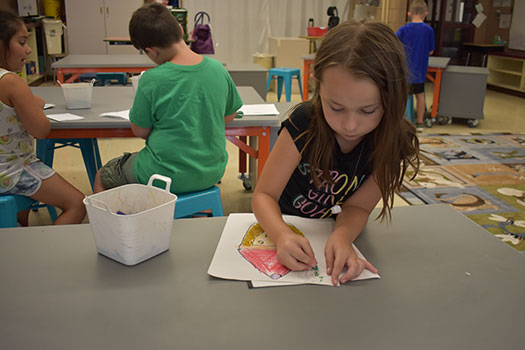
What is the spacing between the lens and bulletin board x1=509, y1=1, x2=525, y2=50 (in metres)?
7.09

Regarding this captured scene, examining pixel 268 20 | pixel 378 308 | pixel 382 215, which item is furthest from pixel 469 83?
pixel 378 308

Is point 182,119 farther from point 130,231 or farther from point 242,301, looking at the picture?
point 242,301

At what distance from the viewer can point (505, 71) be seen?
6938 mm

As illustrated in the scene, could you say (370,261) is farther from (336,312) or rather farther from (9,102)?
(9,102)

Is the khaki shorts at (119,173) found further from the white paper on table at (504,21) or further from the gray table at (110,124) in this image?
the white paper on table at (504,21)

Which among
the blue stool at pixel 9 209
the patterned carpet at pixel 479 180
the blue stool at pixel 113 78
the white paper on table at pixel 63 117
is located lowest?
the patterned carpet at pixel 479 180

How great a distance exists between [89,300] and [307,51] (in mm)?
6529

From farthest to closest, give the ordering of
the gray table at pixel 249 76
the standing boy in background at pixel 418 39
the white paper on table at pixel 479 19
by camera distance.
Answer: the white paper on table at pixel 479 19 < the standing boy in background at pixel 418 39 < the gray table at pixel 249 76

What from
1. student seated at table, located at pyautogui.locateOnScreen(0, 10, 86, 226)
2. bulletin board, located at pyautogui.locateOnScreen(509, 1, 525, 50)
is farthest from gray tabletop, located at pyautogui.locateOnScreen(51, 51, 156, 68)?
bulletin board, located at pyautogui.locateOnScreen(509, 1, 525, 50)

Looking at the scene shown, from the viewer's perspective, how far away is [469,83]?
15.9 feet

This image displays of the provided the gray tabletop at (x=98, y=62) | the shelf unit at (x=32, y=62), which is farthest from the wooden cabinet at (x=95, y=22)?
the gray tabletop at (x=98, y=62)

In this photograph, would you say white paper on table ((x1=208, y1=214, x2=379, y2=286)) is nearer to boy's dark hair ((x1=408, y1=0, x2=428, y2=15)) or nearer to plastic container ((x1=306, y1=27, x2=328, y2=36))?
boy's dark hair ((x1=408, y1=0, x2=428, y2=15))

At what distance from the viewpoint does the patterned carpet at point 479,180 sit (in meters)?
2.65

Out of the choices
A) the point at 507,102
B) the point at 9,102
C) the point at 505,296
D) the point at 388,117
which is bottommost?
the point at 507,102
